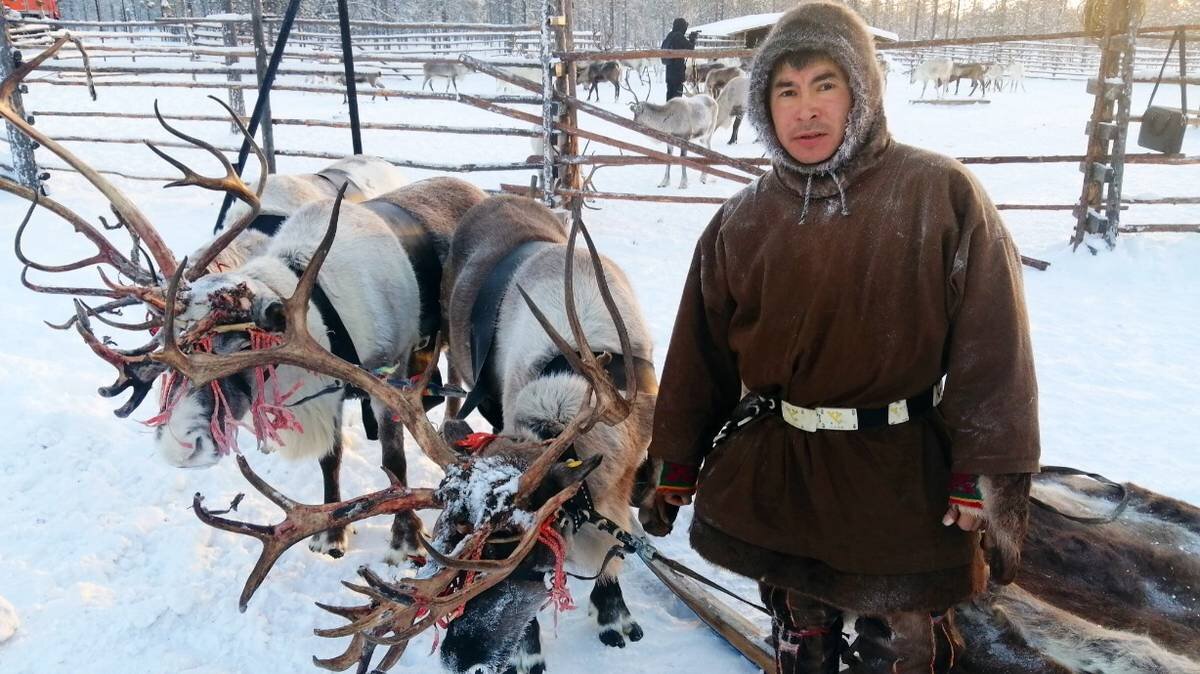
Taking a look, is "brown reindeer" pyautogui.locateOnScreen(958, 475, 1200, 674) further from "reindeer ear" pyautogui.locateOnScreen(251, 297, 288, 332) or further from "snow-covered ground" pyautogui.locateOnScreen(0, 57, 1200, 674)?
"reindeer ear" pyautogui.locateOnScreen(251, 297, 288, 332)

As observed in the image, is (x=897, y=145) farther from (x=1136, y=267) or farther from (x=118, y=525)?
(x=1136, y=267)

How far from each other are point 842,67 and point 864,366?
67 centimetres

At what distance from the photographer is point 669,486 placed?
2080 millimetres

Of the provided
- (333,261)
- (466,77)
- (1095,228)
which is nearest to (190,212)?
(333,261)

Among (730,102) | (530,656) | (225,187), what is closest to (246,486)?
(225,187)

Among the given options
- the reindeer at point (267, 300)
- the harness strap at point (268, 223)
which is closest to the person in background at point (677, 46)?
the harness strap at point (268, 223)

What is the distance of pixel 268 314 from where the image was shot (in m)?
2.93

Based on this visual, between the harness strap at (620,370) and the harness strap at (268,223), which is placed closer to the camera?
the harness strap at (620,370)

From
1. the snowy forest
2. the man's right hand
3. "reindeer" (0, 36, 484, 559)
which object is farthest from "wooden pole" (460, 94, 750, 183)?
the snowy forest

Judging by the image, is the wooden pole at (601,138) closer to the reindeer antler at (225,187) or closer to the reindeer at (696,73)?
the reindeer antler at (225,187)

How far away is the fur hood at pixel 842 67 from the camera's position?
1706 mm

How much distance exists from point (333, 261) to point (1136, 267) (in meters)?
6.52

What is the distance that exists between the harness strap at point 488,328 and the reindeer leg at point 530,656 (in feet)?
2.41

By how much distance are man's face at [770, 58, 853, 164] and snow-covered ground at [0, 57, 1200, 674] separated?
69.5 inches
